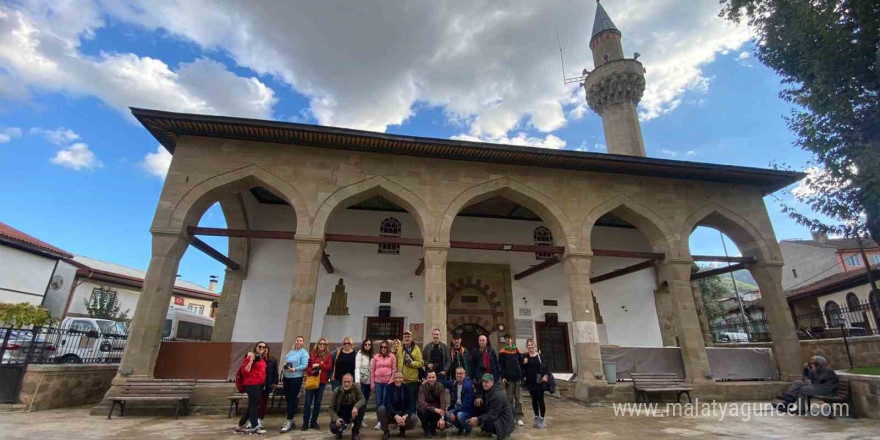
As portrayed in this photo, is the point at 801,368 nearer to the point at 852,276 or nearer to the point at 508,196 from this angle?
the point at 508,196

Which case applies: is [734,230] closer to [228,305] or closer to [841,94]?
[841,94]

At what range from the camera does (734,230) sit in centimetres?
1027

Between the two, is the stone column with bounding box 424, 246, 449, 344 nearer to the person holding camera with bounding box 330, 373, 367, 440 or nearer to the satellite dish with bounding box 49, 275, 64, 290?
the person holding camera with bounding box 330, 373, 367, 440

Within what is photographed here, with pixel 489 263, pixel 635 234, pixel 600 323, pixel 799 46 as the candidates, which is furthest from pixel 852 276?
pixel 489 263

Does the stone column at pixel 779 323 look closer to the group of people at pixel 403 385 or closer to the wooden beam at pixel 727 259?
the wooden beam at pixel 727 259

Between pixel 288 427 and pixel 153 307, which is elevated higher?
pixel 153 307

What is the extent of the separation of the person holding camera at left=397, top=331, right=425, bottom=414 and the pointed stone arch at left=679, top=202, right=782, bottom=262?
753cm

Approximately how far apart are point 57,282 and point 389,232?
13.1 metres

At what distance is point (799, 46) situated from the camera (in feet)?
26.5

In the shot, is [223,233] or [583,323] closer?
[223,233]

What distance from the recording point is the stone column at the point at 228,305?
34.2 ft

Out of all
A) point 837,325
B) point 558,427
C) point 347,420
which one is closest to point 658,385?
point 558,427

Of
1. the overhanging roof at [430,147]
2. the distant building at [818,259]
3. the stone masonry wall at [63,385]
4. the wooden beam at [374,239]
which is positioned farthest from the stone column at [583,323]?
the distant building at [818,259]

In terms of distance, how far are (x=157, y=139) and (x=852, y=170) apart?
14.5 meters
